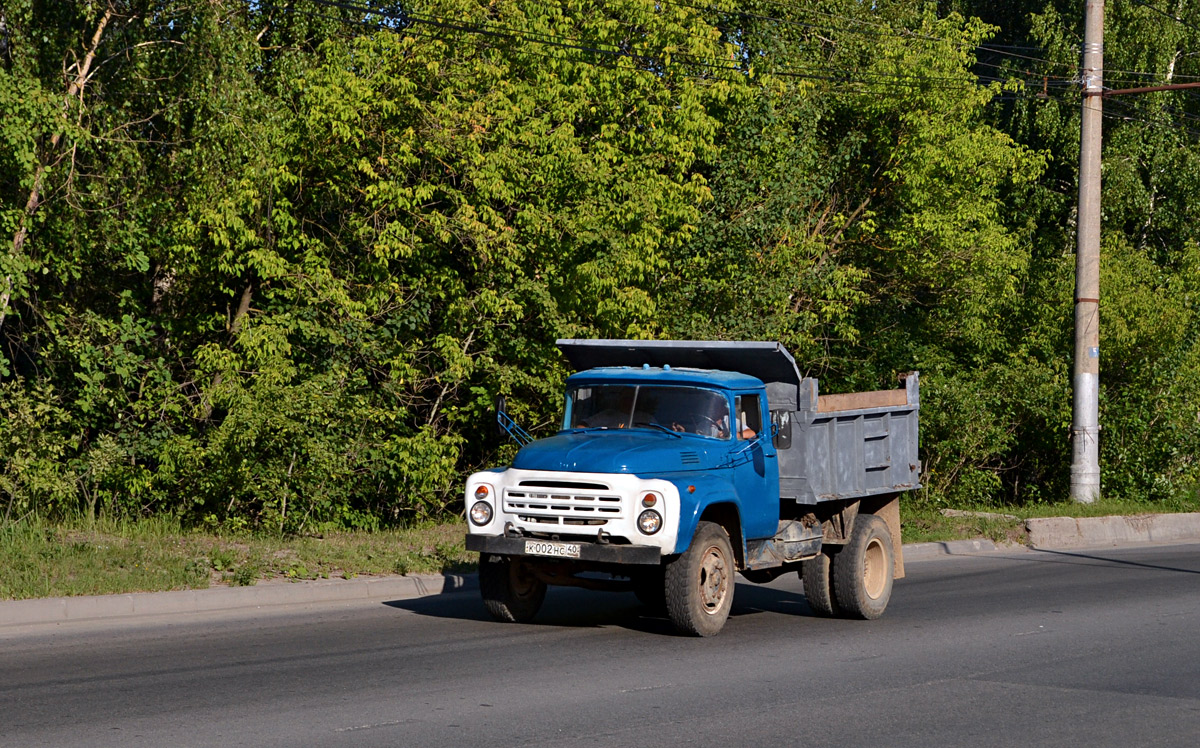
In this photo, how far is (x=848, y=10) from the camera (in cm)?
3272

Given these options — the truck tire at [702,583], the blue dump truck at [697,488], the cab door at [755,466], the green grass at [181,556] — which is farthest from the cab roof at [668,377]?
the green grass at [181,556]

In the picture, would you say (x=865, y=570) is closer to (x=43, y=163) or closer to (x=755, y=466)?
(x=755, y=466)

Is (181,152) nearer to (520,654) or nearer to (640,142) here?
(640,142)

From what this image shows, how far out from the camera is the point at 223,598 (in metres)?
12.4

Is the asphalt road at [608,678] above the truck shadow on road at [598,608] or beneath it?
above

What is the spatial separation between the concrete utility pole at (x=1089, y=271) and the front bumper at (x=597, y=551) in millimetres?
14762

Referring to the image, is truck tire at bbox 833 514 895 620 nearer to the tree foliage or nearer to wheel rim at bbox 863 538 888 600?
wheel rim at bbox 863 538 888 600

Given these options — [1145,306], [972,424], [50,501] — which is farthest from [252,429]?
[1145,306]

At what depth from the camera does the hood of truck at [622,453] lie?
10609mm

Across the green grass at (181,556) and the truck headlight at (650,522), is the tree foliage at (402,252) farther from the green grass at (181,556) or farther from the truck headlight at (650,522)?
the truck headlight at (650,522)

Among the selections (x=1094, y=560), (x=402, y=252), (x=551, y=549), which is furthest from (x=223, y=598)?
(x=1094, y=560)

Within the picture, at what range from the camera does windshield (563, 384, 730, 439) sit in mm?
11555

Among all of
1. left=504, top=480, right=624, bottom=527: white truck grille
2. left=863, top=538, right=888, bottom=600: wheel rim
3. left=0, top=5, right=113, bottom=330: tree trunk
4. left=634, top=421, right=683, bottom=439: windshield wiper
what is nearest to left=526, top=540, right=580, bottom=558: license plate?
left=504, top=480, right=624, bottom=527: white truck grille

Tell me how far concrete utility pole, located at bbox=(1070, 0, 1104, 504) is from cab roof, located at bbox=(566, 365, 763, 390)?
12534mm
